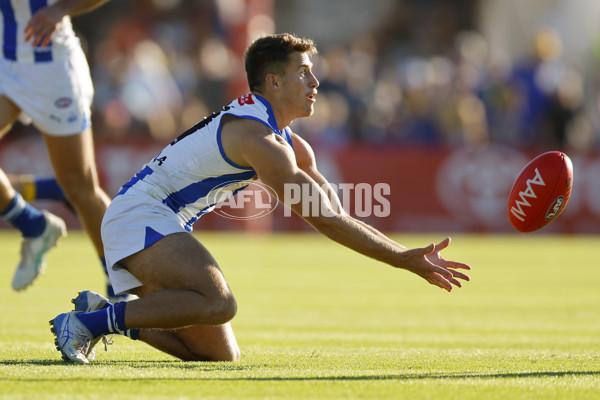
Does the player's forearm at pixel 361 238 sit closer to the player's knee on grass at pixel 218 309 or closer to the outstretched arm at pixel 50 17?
the player's knee on grass at pixel 218 309

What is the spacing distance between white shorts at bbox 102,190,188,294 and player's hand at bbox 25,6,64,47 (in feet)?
6.15

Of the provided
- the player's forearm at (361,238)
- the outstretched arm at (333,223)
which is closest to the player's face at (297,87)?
the outstretched arm at (333,223)

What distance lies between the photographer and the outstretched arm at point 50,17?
704 cm

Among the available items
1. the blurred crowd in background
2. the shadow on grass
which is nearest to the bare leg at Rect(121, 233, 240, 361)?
the shadow on grass

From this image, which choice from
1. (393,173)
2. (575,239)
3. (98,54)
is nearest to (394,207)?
(393,173)

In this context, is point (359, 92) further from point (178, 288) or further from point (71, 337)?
point (71, 337)

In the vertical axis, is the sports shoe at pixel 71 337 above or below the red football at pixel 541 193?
below

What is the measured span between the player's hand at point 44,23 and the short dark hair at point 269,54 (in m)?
1.86

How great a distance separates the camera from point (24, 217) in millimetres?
7969

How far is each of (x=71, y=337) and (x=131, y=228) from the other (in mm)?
654

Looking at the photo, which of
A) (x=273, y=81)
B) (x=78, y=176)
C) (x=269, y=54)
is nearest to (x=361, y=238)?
(x=273, y=81)

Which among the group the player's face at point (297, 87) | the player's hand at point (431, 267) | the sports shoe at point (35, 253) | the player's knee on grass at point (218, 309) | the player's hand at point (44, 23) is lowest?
the sports shoe at point (35, 253)

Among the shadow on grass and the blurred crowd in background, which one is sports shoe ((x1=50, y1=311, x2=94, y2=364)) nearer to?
the shadow on grass

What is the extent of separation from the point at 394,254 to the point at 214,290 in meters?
0.95
